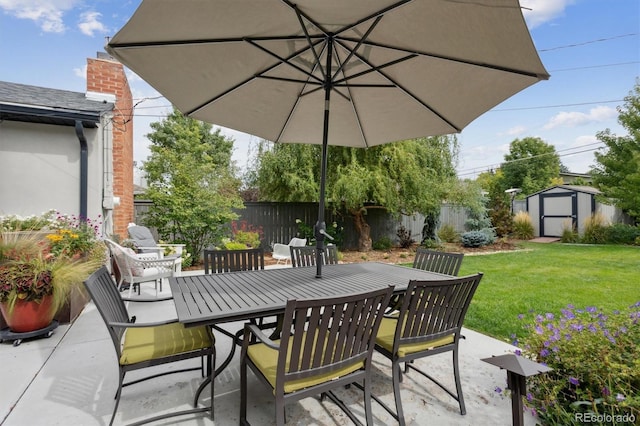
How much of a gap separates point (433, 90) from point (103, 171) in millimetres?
5724

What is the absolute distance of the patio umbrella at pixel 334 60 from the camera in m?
1.93

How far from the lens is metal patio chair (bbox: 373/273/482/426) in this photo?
197 centimetres

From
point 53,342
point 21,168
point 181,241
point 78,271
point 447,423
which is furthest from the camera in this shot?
point 181,241

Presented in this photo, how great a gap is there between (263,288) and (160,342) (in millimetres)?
727

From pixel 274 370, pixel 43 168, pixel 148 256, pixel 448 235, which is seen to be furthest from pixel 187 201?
pixel 448 235

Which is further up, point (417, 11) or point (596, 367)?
point (417, 11)

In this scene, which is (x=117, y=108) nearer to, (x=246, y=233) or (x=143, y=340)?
(x=246, y=233)

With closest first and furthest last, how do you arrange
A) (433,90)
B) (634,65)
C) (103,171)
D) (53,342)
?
(433,90), (53,342), (103,171), (634,65)

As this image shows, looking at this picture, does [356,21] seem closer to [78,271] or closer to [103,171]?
[78,271]

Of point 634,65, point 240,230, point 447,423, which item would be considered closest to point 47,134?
point 240,230

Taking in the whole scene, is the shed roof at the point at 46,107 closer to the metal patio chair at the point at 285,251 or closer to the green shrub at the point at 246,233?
the green shrub at the point at 246,233

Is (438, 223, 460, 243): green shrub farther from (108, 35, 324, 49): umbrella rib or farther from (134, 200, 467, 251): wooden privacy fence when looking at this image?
(108, 35, 324, 49): umbrella rib

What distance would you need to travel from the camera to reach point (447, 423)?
2.01 m

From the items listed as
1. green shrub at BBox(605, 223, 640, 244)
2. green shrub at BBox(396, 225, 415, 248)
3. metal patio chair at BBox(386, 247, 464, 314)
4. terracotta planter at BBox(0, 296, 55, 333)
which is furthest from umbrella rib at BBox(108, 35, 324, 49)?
green shrub at BBox(605, 223, 640, 244)
